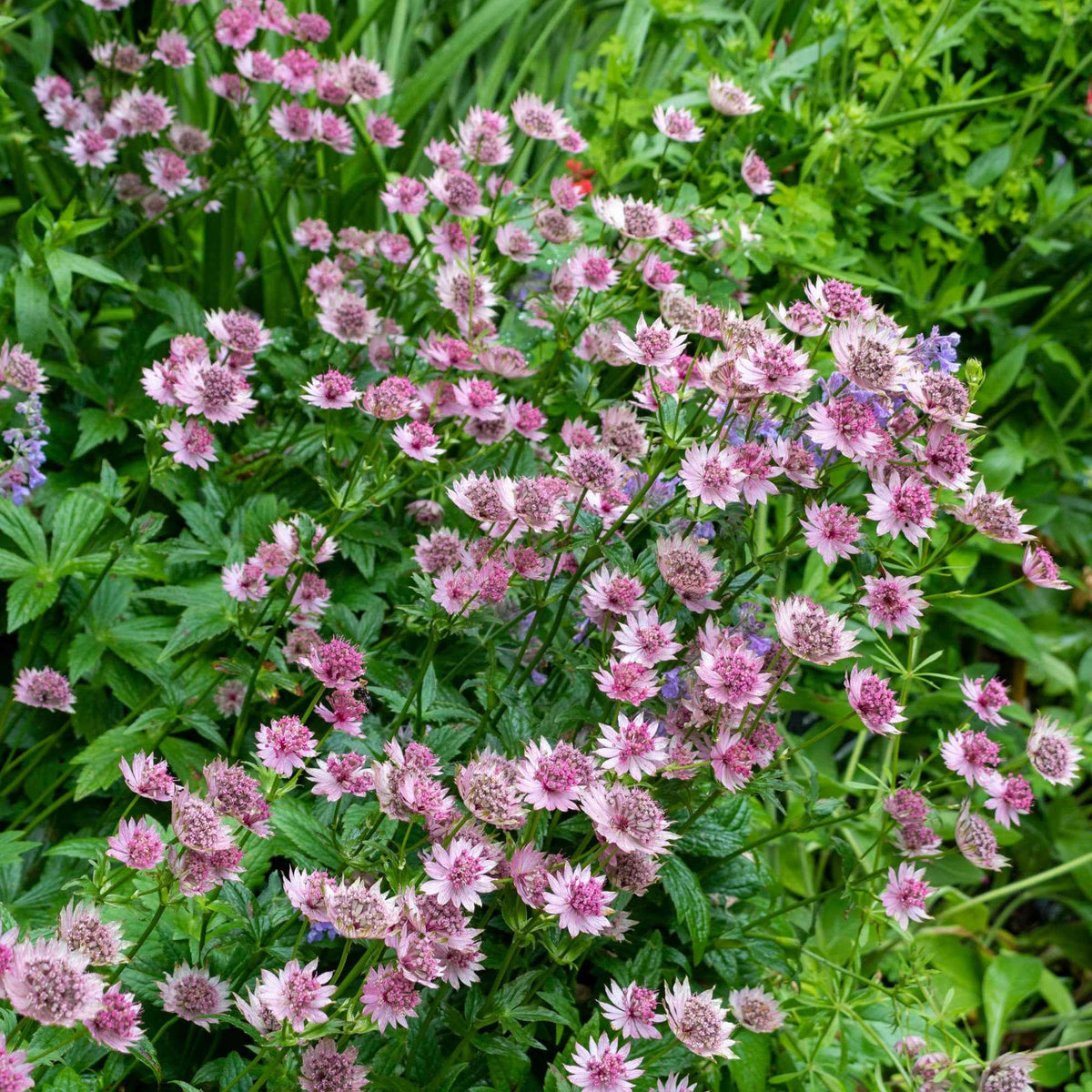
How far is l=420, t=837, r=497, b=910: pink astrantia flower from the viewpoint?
3.88ft

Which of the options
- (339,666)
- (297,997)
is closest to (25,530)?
(339,666)

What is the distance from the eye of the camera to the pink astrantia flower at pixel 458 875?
46.5 inches

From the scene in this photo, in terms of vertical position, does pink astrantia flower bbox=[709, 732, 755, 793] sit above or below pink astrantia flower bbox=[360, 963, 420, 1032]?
above

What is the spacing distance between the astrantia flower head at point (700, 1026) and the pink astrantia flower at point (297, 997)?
1.29 ft

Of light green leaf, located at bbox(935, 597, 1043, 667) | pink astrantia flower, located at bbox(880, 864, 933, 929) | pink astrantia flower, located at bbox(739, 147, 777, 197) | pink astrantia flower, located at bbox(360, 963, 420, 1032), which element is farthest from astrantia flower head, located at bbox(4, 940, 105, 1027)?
light green leaf, located at bbox(935, 597, 1043, 667)

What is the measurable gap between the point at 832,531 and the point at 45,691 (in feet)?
3.94

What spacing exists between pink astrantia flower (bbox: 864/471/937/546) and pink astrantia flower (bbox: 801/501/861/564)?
0.11 feet

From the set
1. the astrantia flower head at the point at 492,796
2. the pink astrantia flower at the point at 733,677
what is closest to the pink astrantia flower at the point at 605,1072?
the astrantia flower head at the point at 492,796

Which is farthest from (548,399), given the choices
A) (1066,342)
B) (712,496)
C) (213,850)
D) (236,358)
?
(1066,342)

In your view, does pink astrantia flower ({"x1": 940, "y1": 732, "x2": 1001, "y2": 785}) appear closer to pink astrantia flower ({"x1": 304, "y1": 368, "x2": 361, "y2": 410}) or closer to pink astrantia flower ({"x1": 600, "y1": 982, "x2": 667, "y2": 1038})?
pink astrantia flower ({"x1": 600, "y1": 982, "x2": 667, "y2": 1038})

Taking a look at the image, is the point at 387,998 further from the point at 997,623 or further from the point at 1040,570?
the point at 997,623

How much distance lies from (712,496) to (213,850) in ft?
2.16

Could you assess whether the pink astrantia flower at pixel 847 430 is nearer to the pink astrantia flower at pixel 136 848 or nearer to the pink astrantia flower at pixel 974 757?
the pink astrantia flower at pixel 974 757

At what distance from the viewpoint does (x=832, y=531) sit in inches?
54.6
